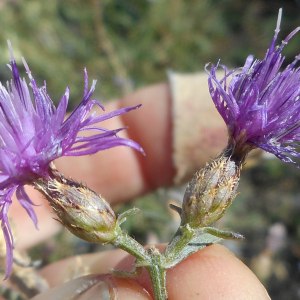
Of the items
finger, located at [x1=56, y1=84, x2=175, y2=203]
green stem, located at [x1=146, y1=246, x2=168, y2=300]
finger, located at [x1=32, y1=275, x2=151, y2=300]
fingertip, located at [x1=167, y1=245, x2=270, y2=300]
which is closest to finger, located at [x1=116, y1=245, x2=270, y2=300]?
fingertip, located at [x1=167, y1=245, x2=270, y2=300]

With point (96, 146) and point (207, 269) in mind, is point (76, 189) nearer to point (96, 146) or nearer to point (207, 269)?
point (96, 146)

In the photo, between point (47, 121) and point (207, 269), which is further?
point (207, 269)

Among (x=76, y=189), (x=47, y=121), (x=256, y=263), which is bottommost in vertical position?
(x=256, y=263)

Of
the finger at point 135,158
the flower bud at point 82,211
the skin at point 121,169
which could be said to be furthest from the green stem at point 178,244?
the finger at point 135,158

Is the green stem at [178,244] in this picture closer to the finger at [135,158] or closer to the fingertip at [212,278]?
the fingertip at [212,278]

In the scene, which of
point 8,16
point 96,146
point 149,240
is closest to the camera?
point 96,146

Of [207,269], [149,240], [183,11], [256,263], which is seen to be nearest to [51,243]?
[149,240]

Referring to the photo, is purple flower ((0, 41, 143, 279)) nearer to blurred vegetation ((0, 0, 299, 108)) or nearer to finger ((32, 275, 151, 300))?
finger ((32, 275, 151, 300))
